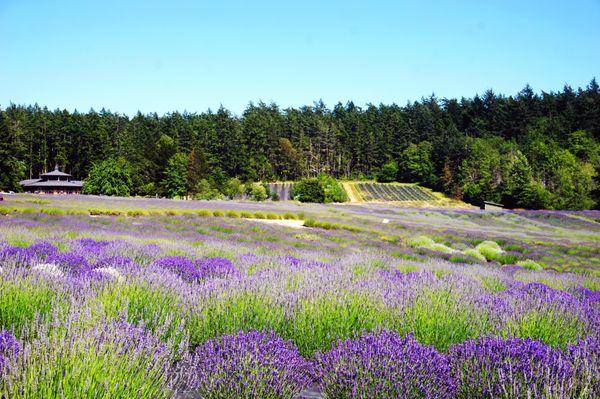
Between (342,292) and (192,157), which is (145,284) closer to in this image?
(342,292)

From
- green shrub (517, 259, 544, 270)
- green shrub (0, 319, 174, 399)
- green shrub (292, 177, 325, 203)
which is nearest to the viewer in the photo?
green shrub (0, 319, 174, 399)

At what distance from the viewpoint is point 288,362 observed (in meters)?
3.07

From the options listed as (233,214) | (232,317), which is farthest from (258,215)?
(232,317)

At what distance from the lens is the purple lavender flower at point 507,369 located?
2832 mm

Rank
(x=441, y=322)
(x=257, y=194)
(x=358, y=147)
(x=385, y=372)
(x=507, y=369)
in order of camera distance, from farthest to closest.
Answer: (x=358, y=147)
(x=257, y=194)
(x=441, y=322)
(x=507, y=369)
(x=385, y=372)

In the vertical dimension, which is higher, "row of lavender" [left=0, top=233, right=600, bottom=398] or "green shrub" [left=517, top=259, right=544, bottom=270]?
"row of lavender" [left=0, top=233, right=600, bottom=398]

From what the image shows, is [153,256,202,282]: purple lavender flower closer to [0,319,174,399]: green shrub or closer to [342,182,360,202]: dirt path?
[0,319,174,399]: green shrub

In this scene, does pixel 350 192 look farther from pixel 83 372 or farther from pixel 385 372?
pixel 83 372

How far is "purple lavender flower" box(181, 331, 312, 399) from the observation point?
2.82 meters

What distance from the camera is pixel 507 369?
3.00 m

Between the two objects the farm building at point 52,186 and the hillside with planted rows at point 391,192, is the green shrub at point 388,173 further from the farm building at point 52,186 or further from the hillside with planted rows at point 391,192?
the farm building at point 52,186

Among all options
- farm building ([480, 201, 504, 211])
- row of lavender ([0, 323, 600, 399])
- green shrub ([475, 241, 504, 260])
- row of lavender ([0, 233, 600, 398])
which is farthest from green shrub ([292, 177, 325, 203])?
row of lavender ([0, 323, 600, 399])

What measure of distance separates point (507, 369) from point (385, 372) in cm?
84

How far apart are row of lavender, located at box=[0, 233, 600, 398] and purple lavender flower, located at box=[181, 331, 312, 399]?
0.04 ft
